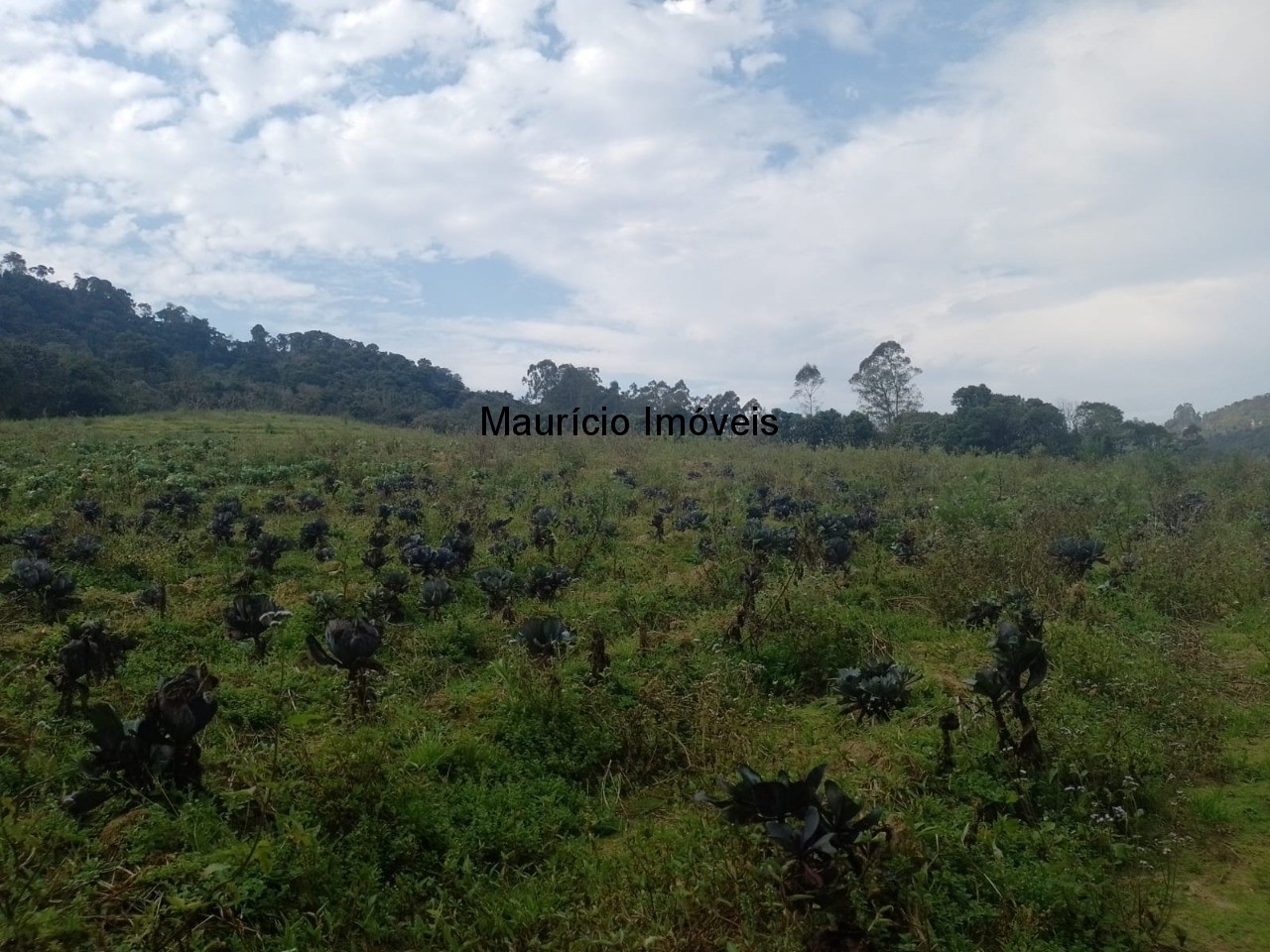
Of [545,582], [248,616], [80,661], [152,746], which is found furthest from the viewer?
[545,582]

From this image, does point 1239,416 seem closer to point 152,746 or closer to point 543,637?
point 543,637

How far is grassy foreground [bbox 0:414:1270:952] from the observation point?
262cm

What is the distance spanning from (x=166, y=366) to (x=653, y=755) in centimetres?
3459

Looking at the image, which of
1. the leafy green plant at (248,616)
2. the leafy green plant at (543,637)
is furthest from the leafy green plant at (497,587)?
the leafy green plant at (248,616)

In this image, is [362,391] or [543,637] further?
[362,391]

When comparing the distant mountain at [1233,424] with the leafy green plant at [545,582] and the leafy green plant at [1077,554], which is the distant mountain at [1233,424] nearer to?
the leafy green plant at [1077,554]

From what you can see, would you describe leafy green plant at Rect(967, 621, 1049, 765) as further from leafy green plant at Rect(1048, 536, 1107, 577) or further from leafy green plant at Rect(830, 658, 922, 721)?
leafy green plant at Rect(1048, 536, 1107, 577)

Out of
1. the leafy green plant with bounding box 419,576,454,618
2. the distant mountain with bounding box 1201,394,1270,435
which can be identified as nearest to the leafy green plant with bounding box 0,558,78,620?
the leafy green plant with bounding box 419,576,454,618

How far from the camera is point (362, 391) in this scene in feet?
109

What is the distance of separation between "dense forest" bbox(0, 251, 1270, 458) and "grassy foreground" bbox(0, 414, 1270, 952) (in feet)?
41.8

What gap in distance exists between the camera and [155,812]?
2.87 meters

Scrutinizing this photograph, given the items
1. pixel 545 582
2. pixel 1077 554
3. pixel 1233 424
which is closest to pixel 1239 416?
pixel 1233 424

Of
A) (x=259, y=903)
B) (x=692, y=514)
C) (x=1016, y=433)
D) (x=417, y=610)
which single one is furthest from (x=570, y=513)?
(x=1016, y=433)

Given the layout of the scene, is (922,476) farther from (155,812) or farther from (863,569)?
(155,812)
